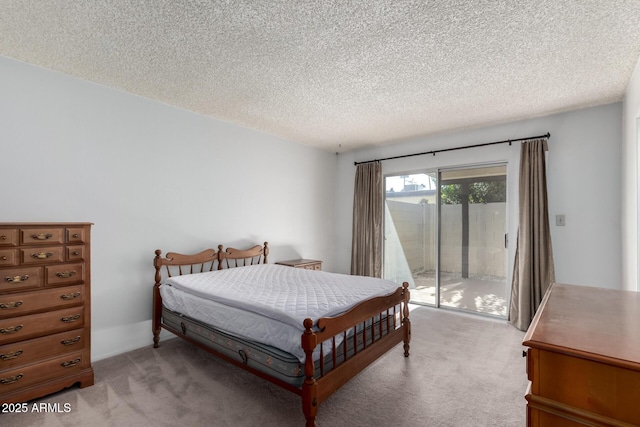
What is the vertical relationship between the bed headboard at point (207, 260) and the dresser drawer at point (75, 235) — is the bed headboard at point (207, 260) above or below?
below

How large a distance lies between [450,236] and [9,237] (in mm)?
4918

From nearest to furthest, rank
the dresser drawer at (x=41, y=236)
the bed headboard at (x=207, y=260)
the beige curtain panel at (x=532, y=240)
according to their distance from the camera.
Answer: the dresser drawer at (x=41, y=236) < the bed headboard at (x=207, y=260) < the beige curtain panel at (x=532, y=240)

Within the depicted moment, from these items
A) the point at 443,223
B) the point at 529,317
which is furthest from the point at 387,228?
the point at 529,317

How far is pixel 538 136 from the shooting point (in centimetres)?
386

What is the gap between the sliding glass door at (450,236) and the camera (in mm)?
4293

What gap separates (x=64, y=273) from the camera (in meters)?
2.40

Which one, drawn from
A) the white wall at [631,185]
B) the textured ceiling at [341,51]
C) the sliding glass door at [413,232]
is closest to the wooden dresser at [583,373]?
the textured ceiling at [341,51]

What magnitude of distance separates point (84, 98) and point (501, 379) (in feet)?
15.1

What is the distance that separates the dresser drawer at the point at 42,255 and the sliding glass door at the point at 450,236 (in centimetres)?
442

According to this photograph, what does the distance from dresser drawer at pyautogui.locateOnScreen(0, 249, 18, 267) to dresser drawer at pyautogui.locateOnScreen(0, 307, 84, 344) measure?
0.40 metres

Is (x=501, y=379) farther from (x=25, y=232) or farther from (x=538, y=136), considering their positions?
(x=25, y=232)

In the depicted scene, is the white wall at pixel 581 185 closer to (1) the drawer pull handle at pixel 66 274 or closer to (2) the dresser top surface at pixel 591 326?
(2) the dresser top surface at pixel 591 326

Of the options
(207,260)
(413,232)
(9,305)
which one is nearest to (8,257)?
(9,305)

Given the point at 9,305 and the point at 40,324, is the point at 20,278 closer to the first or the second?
the point at 9,305
